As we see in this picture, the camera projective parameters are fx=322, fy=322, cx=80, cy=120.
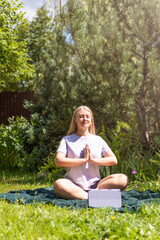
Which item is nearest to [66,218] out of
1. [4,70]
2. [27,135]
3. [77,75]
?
[77,75]

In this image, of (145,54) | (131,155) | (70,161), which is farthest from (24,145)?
(70,161)

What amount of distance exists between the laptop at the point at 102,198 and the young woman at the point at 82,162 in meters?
0.44

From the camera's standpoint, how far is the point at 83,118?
3.62m

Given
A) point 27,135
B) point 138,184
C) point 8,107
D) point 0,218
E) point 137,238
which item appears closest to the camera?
point 137,238

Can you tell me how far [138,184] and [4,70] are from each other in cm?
841

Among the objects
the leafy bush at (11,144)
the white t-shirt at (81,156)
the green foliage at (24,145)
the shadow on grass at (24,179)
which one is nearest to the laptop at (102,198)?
the white t-shirt at (81,156)

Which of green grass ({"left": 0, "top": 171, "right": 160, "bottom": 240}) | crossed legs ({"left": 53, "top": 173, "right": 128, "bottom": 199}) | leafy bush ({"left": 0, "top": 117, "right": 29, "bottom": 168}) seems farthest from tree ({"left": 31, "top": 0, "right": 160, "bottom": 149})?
green grass ({"left": 0, "top": 171, "right": 160, "bottom": 240})

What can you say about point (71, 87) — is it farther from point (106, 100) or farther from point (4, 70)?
point (4, 70)

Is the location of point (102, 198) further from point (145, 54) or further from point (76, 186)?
point (145, 54)

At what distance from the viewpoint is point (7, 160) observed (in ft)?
25.5

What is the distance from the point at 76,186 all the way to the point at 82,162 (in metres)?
0.28

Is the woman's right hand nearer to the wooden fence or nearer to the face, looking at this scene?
the face

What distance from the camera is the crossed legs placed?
3.42 metres

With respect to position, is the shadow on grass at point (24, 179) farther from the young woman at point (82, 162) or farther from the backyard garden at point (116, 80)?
the young woman at point (82, 162)
